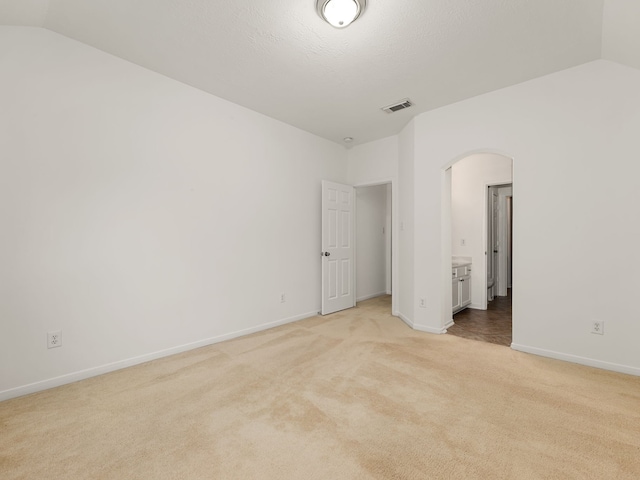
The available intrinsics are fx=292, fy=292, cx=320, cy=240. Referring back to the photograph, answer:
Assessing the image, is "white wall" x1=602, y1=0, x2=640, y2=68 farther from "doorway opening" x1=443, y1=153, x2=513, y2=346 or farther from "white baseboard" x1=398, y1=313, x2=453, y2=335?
"white baseboard" x1=398, y1=313, x2=453, y2=335

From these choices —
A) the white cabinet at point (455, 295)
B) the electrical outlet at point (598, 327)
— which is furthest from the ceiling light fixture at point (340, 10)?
the white cabinet at point (455, 295)

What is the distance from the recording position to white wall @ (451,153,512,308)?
4.68 m

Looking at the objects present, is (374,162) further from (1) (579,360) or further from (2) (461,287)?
(1) (579,360)

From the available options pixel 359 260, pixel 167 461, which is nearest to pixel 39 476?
pixel 167 461

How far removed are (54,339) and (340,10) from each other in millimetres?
3323

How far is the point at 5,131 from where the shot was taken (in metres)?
2.17

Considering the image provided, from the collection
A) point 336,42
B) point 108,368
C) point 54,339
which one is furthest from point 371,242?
point 54,339

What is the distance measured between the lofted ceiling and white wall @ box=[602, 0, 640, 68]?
Result: 0.20ft

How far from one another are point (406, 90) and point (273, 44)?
1537mm

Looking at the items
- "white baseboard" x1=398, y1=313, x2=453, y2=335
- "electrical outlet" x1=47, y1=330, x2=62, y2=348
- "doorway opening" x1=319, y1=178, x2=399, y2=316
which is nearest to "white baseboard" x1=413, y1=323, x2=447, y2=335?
"white baseboard" x1=398, y1=313, x2=453, y2=335

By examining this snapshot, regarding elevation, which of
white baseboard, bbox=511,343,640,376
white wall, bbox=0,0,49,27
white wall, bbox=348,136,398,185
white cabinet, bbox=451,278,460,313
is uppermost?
white wall, bbox=0,0,49,27

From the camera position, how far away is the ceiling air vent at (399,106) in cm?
345

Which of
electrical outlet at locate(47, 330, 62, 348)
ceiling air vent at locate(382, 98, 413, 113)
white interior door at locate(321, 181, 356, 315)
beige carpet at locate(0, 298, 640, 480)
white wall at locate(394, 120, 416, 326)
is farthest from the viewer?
white interior door at locate(321, 181, 356, 315)

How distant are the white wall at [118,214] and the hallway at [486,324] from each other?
2.44 m
